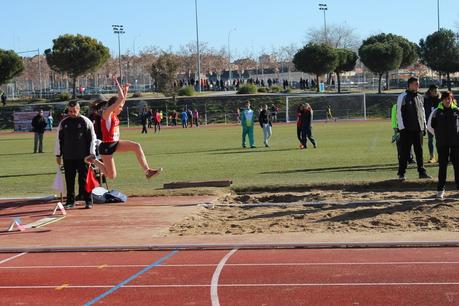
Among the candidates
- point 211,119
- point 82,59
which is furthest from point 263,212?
point 82,59

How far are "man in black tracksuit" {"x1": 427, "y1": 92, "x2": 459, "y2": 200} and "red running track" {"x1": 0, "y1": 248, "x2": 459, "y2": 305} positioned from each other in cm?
344

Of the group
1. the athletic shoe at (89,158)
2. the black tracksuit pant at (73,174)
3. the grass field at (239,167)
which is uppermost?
the athletic shoe at (89,158)

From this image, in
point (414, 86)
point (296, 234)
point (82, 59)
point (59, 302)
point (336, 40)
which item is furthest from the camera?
point (336, 40)

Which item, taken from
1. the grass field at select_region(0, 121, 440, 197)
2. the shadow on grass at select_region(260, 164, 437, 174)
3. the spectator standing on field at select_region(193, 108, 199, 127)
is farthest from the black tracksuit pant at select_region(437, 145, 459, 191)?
the spectator standing on field at select_region(193, 108, 199, 127)

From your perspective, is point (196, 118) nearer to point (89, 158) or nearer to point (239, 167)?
point (239, 167)

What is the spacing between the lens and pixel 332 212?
1086 centimetres

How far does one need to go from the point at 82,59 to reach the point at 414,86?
215ft

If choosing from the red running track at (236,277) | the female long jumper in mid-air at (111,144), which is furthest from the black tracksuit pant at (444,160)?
the female long jumper in mid-air at (111,144)

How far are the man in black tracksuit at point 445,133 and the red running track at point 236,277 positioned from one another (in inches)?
135

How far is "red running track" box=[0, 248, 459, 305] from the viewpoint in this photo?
21.1 feet

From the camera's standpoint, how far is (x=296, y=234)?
A: 30.9 feet

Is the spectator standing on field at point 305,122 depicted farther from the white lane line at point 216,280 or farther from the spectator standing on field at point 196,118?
the spectator standing on field at point 196,118

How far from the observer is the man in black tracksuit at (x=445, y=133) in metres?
11.4

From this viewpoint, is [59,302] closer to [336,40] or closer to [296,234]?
[296,234]
